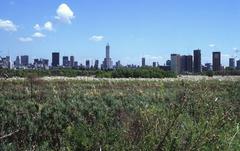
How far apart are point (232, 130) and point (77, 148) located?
79.7 inches

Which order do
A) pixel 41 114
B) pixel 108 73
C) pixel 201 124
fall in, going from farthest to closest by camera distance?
pixel 108 73 → pixel 41 114 → pixel 201 124

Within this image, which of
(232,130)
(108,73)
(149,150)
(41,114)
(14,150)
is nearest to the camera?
(149,150)

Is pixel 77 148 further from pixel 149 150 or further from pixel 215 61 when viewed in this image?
pixel 215 61

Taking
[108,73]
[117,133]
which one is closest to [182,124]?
[117,133]

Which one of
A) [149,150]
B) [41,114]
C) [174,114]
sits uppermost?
[174,114]

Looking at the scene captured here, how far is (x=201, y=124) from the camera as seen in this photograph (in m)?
5.46

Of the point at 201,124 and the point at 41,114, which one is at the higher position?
the point at 201,124

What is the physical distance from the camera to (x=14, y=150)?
5879 mm

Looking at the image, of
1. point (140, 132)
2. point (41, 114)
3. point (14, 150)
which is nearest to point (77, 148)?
point (14, 150)

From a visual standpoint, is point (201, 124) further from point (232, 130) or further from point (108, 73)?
point (108, 73)

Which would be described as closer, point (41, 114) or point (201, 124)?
point (201, 124)

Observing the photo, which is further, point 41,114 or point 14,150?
point 41,114

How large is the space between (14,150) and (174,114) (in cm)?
197

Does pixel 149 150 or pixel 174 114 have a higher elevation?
pixel 174 114
